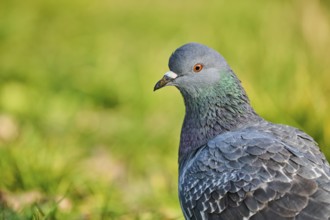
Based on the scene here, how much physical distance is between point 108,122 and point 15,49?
303 centimetres

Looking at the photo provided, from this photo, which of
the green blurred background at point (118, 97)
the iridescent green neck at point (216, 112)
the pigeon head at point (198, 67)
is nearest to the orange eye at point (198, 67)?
the pigeon head at point (198, 67)

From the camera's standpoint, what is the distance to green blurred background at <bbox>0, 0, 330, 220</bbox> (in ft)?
23.3

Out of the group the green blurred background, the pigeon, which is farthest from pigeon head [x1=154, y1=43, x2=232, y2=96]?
the green blurred background

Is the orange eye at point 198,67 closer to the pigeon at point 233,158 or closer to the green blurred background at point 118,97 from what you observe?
the pigeon at point 233,158

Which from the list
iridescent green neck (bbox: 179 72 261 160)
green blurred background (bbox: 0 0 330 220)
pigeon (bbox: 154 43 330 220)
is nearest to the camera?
pigeon (bbox: 154 43 330 220)

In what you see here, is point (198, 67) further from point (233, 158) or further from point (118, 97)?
point (118, 97)

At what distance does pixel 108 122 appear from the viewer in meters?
9.46

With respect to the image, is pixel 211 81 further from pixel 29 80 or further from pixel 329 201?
pixel 29 80

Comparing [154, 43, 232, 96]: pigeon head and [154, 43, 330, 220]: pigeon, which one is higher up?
[154, 43, 232, 96]: pigeon head

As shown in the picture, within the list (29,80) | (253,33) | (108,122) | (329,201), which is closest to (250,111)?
(329,201)

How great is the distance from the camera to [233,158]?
5.44m

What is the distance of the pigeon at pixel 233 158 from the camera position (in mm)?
5133

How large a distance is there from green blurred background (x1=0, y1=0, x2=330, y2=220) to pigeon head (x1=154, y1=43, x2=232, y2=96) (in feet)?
3.97

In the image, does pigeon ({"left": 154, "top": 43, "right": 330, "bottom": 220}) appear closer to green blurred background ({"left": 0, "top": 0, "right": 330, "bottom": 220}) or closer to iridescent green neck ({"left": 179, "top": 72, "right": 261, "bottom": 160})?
iridescent green neck ({"left": 179, "top": 72, "right": 261, "bottom": 160})
